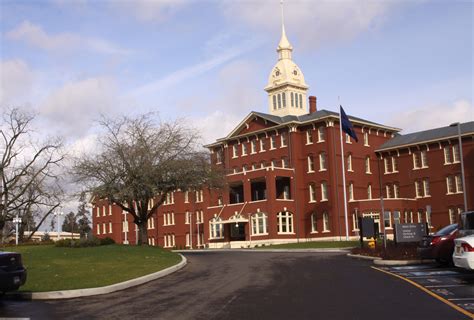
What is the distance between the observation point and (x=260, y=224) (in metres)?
61.2

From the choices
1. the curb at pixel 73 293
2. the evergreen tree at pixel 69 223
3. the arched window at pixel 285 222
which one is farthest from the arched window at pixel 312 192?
the evergreen tree at pixel 69 223

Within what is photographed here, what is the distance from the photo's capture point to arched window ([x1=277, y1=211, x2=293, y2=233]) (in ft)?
201

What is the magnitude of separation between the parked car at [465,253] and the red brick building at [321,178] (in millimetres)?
42465

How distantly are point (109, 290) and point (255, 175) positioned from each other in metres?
46.6

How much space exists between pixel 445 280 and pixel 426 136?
51024 mm

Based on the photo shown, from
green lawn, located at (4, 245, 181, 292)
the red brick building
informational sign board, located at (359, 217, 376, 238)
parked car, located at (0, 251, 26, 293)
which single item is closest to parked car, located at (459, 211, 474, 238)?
green lawn, located at (4, 245, 181, 292)

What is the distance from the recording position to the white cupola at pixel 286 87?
237 ft

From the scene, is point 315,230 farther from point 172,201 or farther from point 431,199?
point 172,201

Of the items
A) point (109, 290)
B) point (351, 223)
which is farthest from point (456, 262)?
point (351, 223)

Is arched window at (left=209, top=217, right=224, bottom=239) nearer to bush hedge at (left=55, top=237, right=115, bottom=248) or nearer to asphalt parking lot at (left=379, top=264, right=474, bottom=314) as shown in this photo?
bush hedge at (left=55, top=237, right=115, bottom=248)

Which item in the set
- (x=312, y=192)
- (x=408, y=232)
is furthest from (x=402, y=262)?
(x=312, y=192)

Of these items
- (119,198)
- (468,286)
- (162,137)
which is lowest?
(468,286)

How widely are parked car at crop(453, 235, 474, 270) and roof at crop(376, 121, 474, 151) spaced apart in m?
46.8

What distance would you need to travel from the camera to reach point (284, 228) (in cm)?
6172
